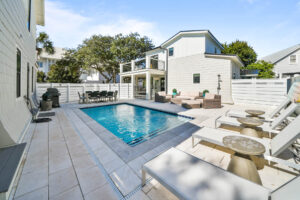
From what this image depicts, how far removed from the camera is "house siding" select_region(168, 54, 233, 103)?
1004 cm

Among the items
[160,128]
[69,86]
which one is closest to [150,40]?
[69,86]

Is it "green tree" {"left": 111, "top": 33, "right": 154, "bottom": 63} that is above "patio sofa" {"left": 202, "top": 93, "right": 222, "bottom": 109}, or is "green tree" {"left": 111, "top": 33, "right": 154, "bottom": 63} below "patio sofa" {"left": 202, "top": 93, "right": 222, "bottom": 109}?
above

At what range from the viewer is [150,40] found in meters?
20.8

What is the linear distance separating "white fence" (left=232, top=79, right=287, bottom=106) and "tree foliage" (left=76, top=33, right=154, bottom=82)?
45.7 feet

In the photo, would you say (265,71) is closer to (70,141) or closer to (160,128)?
(160,128)

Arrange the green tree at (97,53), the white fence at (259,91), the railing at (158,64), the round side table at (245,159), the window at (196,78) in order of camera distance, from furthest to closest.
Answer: the green tree at (97,53)
the railing at (158,64)
the window at (196,78)
the white fence at (259,91)
the round side table at (245,159)

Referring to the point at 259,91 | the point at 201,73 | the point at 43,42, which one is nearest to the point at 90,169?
the point at 201,73

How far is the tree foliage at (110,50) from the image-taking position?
18.0 m

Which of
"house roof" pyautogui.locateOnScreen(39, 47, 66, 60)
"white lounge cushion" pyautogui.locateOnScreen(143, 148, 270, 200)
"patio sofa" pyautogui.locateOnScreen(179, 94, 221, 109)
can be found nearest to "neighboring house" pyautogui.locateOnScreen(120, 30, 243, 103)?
"patio sofa" pyautogui.locateOnScreen(179, 94, 221, 109)

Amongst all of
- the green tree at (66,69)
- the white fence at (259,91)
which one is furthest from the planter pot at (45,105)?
the green tree at (66,69)

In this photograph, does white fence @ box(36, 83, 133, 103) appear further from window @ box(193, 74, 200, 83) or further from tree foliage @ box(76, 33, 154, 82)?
tree foliage @ box(76, 33, 154, 82)

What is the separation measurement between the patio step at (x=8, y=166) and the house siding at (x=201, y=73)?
11599 millimetres

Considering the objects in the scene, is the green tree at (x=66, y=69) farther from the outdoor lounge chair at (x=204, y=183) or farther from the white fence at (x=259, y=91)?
the outdoor lounge chair at (x=204, y=183)

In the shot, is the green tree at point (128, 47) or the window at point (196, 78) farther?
the green tree at point (128, 47)
